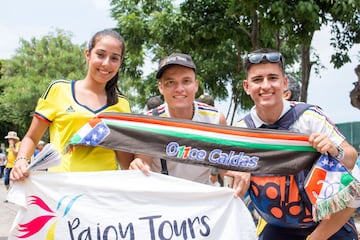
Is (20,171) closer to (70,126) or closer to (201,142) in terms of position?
(70,126)

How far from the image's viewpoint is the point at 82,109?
10.7 ft

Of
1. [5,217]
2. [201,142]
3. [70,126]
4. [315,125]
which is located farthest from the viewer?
[5,217]

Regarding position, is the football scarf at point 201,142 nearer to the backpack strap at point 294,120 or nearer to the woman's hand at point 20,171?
the backpack strap at point 294,120

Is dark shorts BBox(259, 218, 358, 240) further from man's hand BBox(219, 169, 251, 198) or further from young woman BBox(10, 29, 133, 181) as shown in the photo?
young woman BBox(10, 29, 133, 181)

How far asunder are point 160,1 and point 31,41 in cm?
2833

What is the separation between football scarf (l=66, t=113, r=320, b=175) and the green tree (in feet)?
100

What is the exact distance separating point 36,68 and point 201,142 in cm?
3466

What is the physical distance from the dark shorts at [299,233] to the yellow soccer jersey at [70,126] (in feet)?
3.75

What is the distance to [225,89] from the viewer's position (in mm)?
19500

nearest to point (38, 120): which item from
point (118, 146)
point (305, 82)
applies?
point (118, 146)

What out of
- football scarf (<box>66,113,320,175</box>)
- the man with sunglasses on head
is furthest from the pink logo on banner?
the man with sunglasses on head

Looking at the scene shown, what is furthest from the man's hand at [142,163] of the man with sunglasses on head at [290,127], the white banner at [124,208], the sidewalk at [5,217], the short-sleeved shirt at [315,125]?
the sidewalk at [5,217]

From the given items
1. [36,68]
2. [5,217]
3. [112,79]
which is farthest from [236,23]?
[36,68]

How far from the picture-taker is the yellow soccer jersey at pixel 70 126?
324 centimetres
